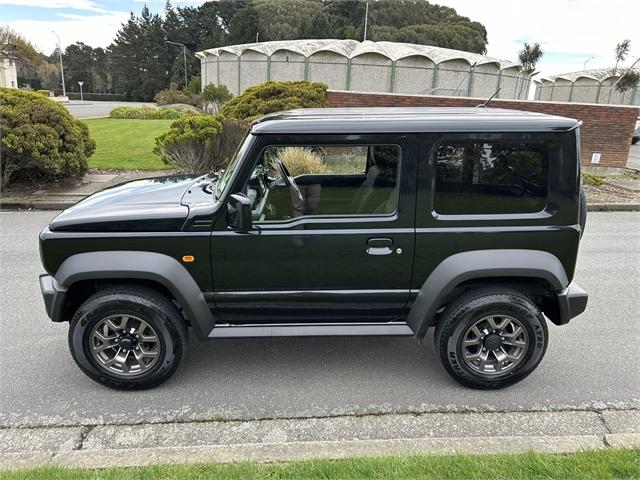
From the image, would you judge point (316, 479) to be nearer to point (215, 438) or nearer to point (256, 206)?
point (215, 438)

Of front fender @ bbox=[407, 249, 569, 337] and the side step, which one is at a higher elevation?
front fender @ bbox=[407, 249, 569, 337]

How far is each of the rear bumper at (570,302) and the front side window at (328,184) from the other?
1321 millimetres

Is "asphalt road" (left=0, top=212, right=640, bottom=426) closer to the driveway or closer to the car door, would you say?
the car door

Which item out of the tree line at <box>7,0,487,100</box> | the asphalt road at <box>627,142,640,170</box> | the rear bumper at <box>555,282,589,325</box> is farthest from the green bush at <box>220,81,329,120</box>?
the tree line at <box>7,0,487,100</box>

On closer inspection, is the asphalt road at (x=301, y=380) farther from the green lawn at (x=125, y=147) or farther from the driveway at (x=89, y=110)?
the driveway at (x=89, y=110)

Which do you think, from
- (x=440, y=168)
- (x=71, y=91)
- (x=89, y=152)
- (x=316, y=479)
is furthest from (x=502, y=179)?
(x=71, y=91)

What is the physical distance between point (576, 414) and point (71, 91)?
99851 mm

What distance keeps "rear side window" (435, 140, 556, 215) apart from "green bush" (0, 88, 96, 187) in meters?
8.54

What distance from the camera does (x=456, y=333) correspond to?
3.12m

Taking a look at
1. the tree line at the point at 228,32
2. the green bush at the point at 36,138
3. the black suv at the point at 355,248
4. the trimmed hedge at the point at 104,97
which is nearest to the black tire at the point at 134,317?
the black suv at the point at 355,248

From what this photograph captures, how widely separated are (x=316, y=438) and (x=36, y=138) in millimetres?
8656

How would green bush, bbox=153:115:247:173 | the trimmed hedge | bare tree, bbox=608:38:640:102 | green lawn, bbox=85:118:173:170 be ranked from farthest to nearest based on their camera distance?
the trimmed hedge, bare tree, bbox=608:38:640:102, green lawn, bbox=85:118:173:170, green bush, bbox=153:115:247:173

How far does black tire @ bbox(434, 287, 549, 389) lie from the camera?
308cm

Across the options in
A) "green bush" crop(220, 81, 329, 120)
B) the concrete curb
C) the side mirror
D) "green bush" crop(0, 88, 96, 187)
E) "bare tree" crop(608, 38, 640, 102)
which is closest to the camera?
the concrete curb
